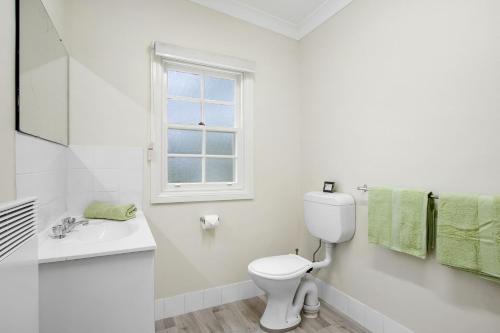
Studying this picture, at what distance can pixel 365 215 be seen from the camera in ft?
6.21

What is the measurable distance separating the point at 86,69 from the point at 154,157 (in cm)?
74

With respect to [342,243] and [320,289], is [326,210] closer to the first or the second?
[342,243]

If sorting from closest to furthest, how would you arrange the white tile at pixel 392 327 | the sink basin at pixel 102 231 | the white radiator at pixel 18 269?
the white radiator at pixel 18 269
the sink basin at pixel 102 231
the white tile at pixel 392 327

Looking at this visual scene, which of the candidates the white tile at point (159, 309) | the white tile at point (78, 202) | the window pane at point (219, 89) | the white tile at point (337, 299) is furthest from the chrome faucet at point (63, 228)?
the white tile at point (337, 299)

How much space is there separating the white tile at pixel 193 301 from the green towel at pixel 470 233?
5.50 ft

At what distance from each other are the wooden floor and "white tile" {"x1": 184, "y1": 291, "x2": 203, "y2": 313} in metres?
0.04

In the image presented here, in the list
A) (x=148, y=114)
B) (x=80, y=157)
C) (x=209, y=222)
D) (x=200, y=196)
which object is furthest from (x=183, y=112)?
(x=209, y=222)

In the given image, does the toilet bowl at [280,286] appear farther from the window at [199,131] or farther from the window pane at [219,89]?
the window pane at [219,89]

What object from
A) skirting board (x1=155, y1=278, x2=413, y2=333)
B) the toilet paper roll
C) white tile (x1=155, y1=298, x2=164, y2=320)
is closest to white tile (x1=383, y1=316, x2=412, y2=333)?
skirting board (x1=155, y1=278, x2=413, y2=333)

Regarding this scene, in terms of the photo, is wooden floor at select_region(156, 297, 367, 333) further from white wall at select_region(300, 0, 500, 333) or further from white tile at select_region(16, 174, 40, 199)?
white tile at select_region(16, 174, 40, 199)

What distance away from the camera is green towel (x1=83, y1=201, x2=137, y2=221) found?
5.34 ft

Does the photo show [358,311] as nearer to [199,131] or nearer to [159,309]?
[159,309]

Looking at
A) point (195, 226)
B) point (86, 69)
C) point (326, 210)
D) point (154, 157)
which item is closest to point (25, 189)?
point (154, 157)

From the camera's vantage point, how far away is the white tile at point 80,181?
175 centimetres
